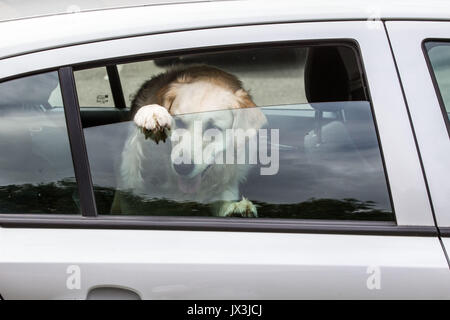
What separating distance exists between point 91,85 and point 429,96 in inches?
45.0

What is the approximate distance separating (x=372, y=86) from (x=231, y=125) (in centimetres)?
47

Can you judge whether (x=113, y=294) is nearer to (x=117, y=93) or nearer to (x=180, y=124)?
(x=180, y=124)

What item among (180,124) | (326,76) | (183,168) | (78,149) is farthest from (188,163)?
(326,76)

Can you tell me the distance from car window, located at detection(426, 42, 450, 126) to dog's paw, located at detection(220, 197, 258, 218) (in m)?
0.65

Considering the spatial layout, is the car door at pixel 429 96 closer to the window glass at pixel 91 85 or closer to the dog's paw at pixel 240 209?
the dog's paw at pixel 240 209

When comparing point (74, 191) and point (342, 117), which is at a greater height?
point (342, 117)

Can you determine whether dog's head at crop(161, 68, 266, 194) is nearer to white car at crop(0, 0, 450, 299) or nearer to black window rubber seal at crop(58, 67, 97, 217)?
white car at crop(0, 0, 450, 299)

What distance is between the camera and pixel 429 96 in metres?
1.63

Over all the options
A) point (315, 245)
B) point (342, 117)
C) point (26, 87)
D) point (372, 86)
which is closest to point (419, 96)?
point (372, 86)

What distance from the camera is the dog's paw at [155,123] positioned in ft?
5.96

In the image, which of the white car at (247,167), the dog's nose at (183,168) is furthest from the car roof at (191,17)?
the dog's nose at (183,168)

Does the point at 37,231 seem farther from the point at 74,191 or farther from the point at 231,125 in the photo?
the point at 231,125

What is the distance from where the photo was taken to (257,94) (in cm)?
213

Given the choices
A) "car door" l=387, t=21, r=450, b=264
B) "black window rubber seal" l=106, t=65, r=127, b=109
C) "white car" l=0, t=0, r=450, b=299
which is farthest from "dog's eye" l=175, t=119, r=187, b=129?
"car door" l=387, t=21, r=450, b=264
